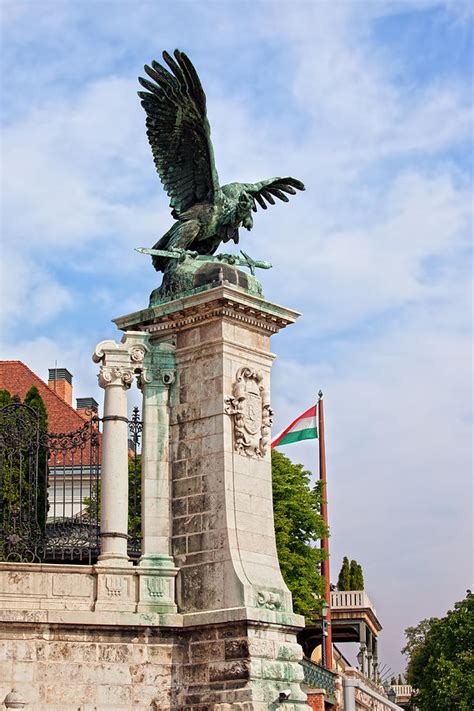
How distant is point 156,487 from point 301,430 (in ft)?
47.1

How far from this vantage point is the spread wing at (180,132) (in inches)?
606

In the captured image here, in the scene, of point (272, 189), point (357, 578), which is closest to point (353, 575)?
point (357, 578)

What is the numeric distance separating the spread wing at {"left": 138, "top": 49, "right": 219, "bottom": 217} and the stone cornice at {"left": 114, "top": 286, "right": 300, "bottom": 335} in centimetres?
163

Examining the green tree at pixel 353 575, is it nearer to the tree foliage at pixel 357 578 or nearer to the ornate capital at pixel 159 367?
the tree foliage at pixel 357 578

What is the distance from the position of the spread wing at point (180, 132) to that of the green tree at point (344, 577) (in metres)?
36.2

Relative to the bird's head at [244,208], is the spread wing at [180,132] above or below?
above

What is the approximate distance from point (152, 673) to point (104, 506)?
1.98m

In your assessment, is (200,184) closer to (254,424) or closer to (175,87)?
(175,87)

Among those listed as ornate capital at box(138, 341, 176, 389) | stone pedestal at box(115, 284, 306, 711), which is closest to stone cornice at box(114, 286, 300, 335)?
stone pedestal at box(115, 284, 306, 711)

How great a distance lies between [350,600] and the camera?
43.8m

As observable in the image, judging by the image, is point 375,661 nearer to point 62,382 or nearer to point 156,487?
point 62,382

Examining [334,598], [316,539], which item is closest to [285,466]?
[316,539]

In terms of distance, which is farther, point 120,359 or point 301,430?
point 301,430

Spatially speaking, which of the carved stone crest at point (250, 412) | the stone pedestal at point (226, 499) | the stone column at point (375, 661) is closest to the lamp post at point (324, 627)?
the stone column at point (375, 661)
